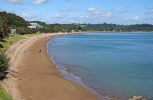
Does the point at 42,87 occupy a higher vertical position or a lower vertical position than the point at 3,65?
lower

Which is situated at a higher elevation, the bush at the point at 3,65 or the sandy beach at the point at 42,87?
the bush at the point at 3,65

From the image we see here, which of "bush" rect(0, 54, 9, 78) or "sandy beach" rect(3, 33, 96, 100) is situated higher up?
"bush" rect(0, 54, 9, 78)

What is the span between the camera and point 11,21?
17375 centimetres

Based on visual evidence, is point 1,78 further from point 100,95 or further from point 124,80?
point 124,80

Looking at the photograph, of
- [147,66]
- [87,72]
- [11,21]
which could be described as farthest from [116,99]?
[11,21]

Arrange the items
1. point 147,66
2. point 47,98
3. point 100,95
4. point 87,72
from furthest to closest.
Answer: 1. point 147,66
2. point 87,72
3. point 100,95
4. point 47,98

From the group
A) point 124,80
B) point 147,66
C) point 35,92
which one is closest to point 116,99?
point 35,92

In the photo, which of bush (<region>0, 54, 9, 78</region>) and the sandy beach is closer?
the sandy beach

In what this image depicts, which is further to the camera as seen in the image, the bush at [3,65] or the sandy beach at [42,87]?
the bush at [3,65]

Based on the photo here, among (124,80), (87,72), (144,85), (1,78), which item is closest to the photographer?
(1,78)

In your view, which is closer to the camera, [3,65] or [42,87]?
[42,87]

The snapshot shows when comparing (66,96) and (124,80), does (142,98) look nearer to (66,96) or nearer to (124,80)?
(66,96)

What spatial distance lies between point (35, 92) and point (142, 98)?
30.3 ft

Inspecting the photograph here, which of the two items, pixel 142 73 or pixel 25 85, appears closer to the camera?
pixel 25 85
